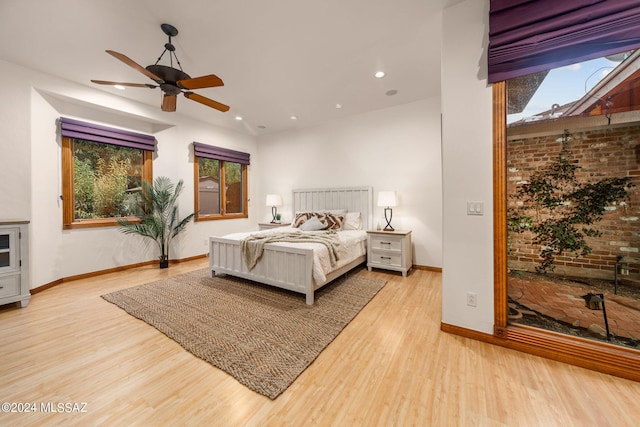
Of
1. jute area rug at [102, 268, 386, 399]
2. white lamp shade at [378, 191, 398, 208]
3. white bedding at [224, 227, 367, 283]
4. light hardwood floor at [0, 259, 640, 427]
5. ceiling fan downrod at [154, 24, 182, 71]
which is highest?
ceiling fan downrod at [154, 24, 182, 71]

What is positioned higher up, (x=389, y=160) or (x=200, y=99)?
(x=200, y=99)

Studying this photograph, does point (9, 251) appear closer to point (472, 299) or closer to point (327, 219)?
point (327, 219)

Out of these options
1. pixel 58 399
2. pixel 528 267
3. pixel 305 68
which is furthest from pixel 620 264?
pixel 58 399

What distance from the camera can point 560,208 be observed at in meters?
2.12

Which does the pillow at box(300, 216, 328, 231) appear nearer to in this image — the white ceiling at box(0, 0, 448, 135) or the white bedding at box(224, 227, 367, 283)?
the white bedding at box(224, 227, 367, 283)

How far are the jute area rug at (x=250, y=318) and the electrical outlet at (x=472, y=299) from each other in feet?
3.30

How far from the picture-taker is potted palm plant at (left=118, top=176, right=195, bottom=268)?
3879 millimetres

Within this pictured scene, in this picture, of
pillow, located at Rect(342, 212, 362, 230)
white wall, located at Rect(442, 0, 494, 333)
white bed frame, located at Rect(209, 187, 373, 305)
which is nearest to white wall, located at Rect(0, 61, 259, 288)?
white bed frame, located at Rect(209, 187, 373, 305)

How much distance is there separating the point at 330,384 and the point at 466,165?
6.25 ft

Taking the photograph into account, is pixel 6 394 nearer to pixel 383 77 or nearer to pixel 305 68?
pixel 305 68

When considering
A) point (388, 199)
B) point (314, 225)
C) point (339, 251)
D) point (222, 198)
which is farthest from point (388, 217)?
point (222, 198)

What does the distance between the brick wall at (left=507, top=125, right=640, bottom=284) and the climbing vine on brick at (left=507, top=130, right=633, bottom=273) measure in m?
0.04

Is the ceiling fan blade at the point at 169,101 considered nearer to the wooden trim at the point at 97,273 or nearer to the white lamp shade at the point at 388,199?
the wooden trim at the point at 97,273

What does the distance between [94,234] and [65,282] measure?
0.72 meters
